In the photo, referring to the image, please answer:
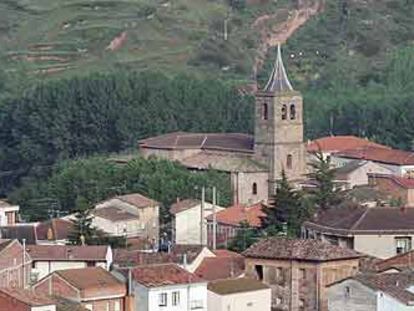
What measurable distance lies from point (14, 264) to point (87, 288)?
4.19 metres

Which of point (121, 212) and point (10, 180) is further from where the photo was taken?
point (10, 180)

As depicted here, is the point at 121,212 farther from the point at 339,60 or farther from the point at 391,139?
the point at 339,60

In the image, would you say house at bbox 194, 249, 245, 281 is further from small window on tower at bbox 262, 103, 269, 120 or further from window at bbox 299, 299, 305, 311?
small window on tower at bbox 262, 103, 269, 120

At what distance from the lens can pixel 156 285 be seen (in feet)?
173

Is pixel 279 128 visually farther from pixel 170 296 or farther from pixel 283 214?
pixel 170 296

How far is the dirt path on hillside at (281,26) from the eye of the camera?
133 m

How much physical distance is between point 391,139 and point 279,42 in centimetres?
3042

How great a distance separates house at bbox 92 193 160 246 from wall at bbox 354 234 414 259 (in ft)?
35.6

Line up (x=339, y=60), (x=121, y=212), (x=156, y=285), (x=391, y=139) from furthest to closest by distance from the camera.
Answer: (x=339, y=60) < (x=391, y=139) < (x=121, y=212) < (x=156, y=285)

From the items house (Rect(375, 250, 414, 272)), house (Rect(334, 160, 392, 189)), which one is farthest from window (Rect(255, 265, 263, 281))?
house (Rect(334, 160, 392, 189))

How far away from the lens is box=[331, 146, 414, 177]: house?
287 ft

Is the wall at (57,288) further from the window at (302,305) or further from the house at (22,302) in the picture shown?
the window at (302,305)

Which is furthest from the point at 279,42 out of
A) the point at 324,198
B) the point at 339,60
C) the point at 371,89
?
the point at 324,198

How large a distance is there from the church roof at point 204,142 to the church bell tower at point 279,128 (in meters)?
0.90
